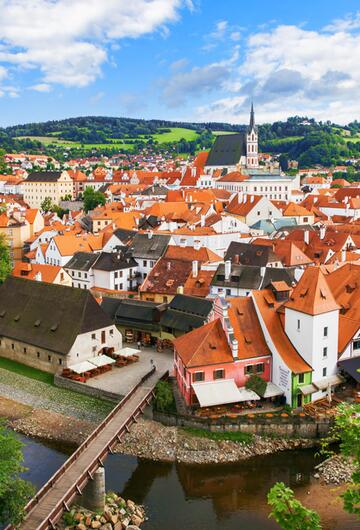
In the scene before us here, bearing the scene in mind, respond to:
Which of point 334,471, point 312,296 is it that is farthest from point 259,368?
point 334,471

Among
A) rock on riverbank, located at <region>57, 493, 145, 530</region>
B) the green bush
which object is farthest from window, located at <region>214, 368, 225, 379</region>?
rock on riverbank, located at <region>57, 493, 145, 530</region>

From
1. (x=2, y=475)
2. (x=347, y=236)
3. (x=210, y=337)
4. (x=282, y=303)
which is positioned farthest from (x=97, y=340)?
(x=347, y=236)

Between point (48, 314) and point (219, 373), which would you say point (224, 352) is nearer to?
point (219, 373)

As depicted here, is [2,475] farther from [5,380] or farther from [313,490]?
[5,380]

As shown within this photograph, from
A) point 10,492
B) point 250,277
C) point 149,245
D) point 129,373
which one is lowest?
point 129,373

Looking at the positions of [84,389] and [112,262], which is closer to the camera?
[84,389]

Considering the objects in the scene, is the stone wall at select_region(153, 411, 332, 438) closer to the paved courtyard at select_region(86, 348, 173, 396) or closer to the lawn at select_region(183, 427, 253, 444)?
the lawn at select_region(183, 427, 253, 444)
